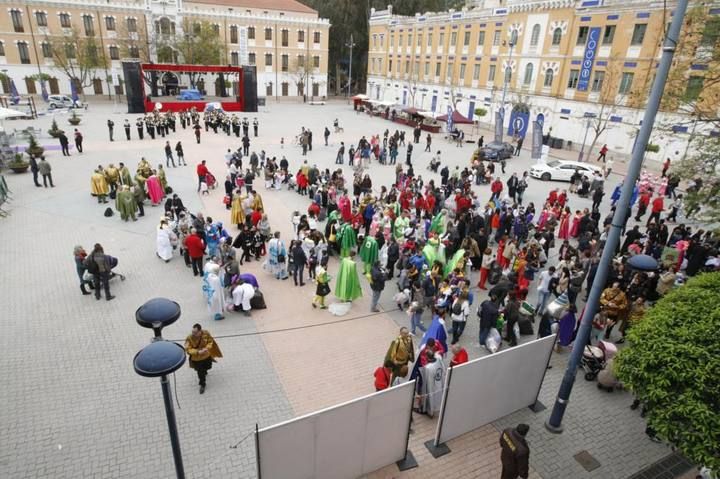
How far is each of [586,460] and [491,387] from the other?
1867 millimetres

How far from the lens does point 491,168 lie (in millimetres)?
24328

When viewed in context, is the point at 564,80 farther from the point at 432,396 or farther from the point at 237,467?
the point at 237,467

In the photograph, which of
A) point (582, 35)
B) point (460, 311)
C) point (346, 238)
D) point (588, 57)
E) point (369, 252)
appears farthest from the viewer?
point (582, 35)

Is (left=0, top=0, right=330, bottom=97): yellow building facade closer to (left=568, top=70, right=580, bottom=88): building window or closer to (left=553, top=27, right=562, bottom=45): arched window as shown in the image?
(left=553, top=27, right=562, bottom=45): arched window

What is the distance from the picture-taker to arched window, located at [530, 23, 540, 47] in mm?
37062

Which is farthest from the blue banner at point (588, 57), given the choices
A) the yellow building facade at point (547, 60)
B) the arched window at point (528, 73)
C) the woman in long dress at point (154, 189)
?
the woman in long dress at point (154, 189)

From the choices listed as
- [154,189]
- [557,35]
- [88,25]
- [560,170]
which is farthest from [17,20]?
[560,170]

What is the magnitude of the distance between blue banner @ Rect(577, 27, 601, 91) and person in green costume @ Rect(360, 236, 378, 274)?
29.4 m

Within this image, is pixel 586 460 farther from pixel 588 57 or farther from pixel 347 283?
pixel 588 57

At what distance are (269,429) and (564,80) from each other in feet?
124

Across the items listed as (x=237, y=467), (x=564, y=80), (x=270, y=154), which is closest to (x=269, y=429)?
(x=237, y=467)

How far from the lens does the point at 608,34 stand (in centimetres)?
3216

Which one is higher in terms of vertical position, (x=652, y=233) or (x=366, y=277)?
(x=652, y=233)

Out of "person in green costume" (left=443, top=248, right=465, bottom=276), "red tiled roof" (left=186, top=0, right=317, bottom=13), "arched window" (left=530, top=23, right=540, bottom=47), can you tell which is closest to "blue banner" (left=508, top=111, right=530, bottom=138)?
"arched window" (left=530, top=23, right=540, bottom=47)
